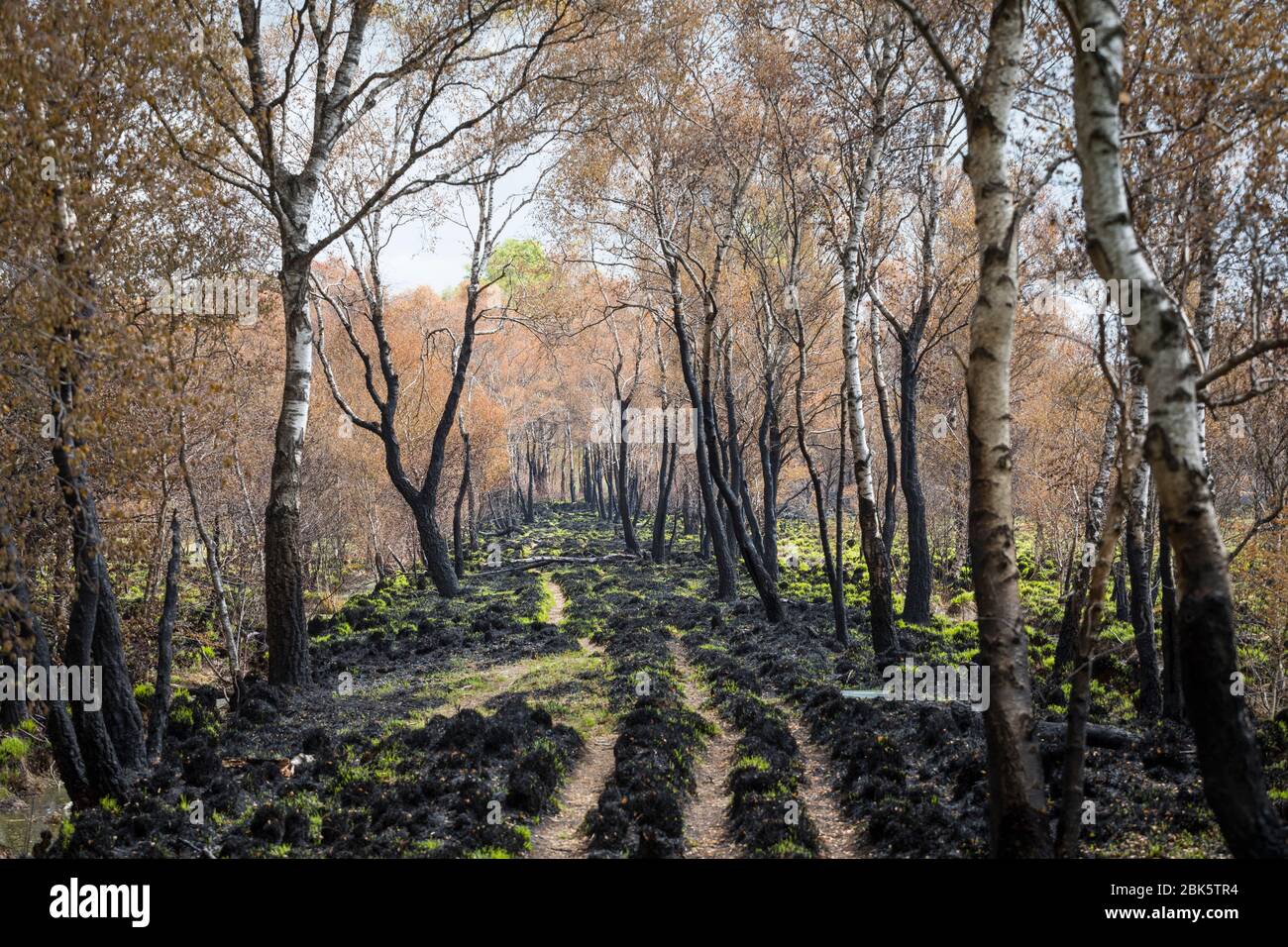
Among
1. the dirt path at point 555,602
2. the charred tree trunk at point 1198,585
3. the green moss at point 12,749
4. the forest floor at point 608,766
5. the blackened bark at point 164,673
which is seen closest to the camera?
the charred tree trunk at point 1198,585

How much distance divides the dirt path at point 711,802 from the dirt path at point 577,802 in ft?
2.97

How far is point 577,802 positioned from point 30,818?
559cm

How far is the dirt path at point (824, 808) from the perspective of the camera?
6.36 m

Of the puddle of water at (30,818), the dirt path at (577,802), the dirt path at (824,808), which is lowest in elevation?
the puddle of water at (30,818)

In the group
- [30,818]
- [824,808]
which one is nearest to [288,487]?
[30,818]

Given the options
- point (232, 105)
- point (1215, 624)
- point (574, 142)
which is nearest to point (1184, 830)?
→ point (1215, 624)

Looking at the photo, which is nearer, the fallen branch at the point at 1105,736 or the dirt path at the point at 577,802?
the dirt path at the point at 577,802

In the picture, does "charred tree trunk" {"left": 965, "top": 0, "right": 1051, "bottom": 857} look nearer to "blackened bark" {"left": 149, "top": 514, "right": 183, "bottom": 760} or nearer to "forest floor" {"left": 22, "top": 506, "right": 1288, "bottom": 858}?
"forest floor" {"left": 22, "top": 506, "right": 1288, "bottom": 858}

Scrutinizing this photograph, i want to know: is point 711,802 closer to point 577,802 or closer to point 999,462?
point 577,802

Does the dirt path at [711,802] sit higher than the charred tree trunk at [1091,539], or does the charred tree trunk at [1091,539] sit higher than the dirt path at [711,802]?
the charred tree trunk at [1091,539]

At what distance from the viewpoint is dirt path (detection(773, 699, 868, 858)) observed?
→ 6359mm

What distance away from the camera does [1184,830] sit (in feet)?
17.4

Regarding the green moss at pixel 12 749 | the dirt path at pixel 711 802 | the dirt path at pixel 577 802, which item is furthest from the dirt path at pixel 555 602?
the green moss at pixel 12 749

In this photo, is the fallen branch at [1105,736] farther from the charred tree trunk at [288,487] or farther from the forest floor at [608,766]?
the charred tree trunk at [288,487]
